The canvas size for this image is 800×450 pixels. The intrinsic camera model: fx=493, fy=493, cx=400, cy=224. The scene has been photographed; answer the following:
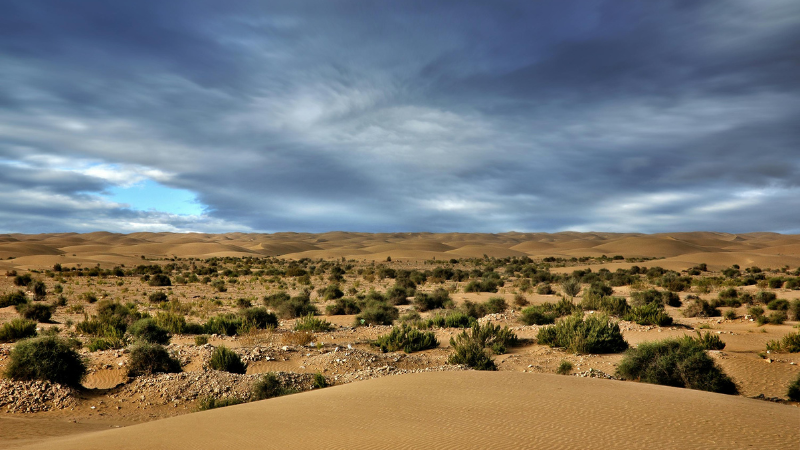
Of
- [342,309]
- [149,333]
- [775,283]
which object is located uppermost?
[775,283]

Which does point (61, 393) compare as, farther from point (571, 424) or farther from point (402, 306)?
point (402, 306)

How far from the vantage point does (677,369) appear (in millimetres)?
11094

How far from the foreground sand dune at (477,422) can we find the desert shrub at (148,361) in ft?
16.0

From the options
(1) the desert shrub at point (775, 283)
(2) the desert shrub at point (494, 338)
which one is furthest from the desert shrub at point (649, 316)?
(1) the desert shrub at point (775, 283)

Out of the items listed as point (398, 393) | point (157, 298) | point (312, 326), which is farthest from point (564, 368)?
point (157, 298)

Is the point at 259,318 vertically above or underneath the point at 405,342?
above

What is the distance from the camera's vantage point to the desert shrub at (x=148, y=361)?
1191 centimetres

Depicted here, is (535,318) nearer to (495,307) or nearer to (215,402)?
(495,307)

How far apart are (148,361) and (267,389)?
3.80 metres

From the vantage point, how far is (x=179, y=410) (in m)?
10.2

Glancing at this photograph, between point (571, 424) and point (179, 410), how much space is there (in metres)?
7.86

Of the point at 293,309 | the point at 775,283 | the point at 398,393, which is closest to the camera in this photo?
the point at 398,393

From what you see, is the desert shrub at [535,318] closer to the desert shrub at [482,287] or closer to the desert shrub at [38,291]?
the desert shrub at [482,287]

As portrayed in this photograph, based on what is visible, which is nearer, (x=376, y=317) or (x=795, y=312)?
(x=795, y=312)
